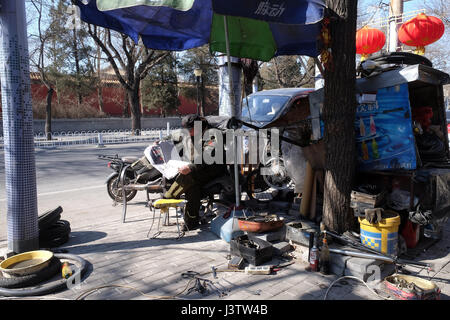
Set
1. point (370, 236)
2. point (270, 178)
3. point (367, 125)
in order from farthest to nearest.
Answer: point (270, 178) < point (367, 125) < point (370, 236)

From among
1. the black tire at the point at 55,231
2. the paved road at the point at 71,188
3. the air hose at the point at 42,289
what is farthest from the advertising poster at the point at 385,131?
the paved road at the point at 71,188

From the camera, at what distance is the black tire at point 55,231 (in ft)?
14.5

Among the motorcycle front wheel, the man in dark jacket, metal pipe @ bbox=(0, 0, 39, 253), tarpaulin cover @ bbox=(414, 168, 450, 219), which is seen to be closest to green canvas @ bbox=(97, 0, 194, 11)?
metal pipe @ bbox=(0, 0, 39, 253)

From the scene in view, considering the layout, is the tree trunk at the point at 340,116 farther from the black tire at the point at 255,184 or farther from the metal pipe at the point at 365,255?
the black tire at the point at 255,184

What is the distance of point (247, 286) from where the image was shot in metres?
3.41

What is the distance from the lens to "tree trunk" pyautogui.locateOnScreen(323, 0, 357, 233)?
13.1 ft

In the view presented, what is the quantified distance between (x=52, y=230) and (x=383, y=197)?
4.49 meters

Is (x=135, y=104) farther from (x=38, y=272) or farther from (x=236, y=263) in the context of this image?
(x=236, y=263)

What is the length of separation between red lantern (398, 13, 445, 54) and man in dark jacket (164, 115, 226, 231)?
6848 millimetres

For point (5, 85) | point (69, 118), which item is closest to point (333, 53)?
point (5, 85)

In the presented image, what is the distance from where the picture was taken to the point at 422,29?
8.54 meters

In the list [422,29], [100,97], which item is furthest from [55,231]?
[100,97]
